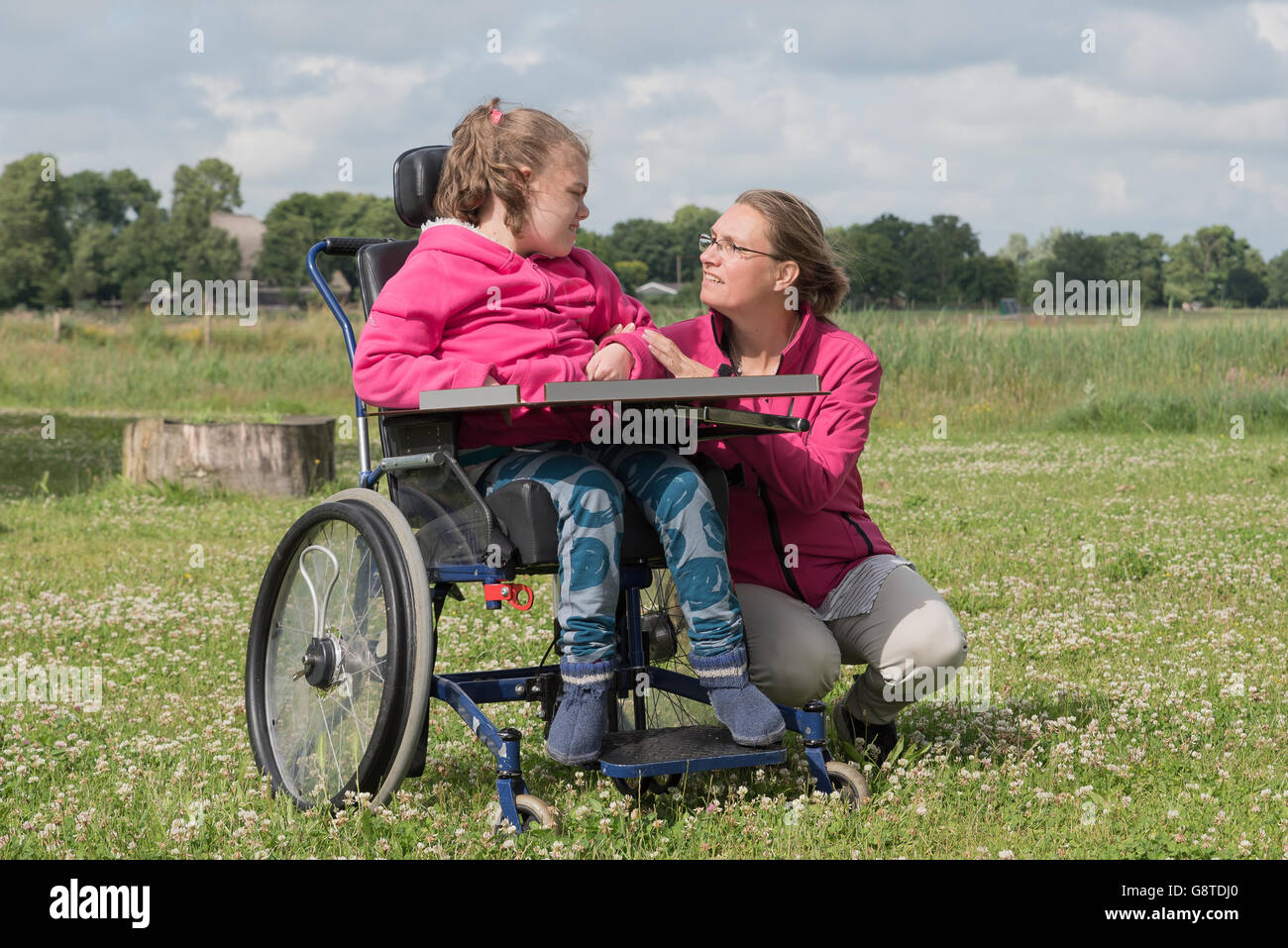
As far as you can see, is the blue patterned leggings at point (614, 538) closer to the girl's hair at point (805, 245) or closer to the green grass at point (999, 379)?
the girl's hair at point (805, 245)

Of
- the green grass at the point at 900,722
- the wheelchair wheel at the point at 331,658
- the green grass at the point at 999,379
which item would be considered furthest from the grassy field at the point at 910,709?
the green grass at the point at 999,379

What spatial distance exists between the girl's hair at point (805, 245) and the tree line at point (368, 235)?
118mm

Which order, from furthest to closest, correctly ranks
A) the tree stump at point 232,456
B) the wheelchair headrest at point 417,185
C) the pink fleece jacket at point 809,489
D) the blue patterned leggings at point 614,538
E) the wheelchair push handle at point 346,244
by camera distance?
1. the tree stump at point 232,456
2. the wheelchair push handle at point 346,244
3. the wheelchair headrest at point 417,185
4. the pink fleece jacket at point 809,489
5. the blue patterned leggings at point 614,538

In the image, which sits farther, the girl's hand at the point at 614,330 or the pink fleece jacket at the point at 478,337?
the girl's hand at the point at 614,330

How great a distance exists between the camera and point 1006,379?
18.4 meters

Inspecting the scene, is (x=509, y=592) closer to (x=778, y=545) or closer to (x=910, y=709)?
(x=778, y=545)

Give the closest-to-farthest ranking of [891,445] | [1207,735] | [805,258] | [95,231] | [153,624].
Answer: [805,258] < [1207,735] < [153,624] < [891,445] < [95,231]

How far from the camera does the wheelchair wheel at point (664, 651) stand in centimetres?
424

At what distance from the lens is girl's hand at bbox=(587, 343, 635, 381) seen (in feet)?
11.7

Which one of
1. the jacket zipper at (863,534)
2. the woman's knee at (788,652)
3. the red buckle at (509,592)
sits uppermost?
the jacket zipper at (863,534)

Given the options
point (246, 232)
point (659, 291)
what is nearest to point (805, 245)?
point (659, 291)
